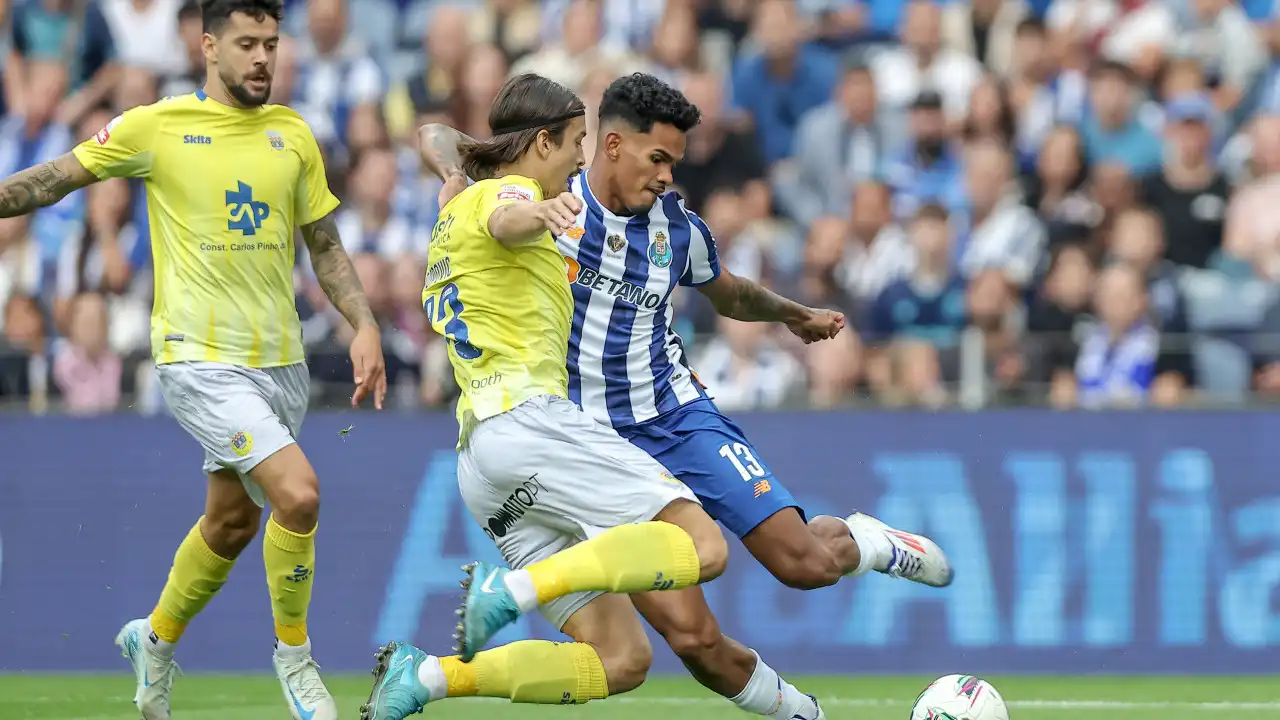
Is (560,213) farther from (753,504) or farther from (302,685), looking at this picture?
(302,685)

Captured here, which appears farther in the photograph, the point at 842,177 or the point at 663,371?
the point at 842,177

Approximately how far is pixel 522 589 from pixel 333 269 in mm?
2208

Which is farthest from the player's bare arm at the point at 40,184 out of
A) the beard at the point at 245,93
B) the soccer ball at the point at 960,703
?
the soccer ball at the point at 960,703

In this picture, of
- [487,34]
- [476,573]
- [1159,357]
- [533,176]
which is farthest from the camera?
[487,34]

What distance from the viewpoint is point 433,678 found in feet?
20.7

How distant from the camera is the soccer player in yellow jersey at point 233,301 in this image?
7363 millimetres

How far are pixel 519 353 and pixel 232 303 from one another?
158 cm

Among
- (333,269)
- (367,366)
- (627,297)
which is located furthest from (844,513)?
(367,366)

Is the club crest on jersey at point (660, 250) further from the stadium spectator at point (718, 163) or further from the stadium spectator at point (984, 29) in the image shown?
the stadium spectator at point (984, 29)

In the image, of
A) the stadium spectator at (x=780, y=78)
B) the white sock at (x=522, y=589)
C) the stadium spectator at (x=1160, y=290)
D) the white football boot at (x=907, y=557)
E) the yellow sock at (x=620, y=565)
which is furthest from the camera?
the stadium spectator at (x=780, y=78)

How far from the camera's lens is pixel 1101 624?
1045 cm

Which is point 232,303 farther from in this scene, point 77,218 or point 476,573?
point 77,218

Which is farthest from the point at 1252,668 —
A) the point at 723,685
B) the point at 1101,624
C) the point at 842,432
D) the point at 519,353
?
the point at 519,353

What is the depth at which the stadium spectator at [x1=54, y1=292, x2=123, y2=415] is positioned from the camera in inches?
447
